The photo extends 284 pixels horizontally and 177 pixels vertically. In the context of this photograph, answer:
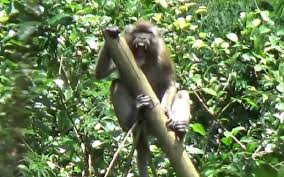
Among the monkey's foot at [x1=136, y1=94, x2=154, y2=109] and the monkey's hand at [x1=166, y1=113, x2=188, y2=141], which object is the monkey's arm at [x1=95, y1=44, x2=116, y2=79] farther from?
the monkey's foot at [x1=136, y1=94, x2=154, y2=109]

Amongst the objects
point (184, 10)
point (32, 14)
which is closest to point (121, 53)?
point (32, 14)

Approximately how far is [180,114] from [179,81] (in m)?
1.40

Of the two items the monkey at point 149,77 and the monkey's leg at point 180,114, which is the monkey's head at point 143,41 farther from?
the monkey's leg at point 180,114

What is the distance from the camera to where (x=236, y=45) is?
6598 millimetres

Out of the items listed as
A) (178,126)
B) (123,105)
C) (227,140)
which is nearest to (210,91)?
(227,140)

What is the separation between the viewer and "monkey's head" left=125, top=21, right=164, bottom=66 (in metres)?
5.56

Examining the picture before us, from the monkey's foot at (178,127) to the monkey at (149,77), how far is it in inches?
4.6

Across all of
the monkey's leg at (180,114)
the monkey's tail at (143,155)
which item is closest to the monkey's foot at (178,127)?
the monkey's leg at (180,114)

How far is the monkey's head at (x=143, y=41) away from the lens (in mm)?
5562

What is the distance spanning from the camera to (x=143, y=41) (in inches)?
220

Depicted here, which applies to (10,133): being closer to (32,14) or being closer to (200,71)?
(32,14)

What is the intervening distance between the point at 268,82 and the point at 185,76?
802 mm

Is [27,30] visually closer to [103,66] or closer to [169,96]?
[103,66]

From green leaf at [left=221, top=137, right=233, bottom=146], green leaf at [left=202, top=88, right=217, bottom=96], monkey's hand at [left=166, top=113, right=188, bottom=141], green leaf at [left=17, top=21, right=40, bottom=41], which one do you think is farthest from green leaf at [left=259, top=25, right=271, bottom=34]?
green leaf at [left=17, top=21, right=40, bottom=41]
